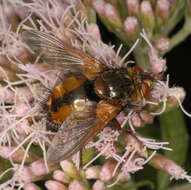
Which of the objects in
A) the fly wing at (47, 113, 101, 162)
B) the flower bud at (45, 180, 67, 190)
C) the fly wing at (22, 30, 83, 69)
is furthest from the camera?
the flower bud at (45, 180, 67, 190)

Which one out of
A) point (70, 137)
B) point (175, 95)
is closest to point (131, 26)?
point (175, 95)

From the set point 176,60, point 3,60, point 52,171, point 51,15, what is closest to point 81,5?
point 51,15

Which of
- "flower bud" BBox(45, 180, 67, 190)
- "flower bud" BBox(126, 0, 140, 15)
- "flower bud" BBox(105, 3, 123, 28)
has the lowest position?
"flower bud" BBox(45, 180, 67, 190)

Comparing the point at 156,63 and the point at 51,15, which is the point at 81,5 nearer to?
the point at 51,15

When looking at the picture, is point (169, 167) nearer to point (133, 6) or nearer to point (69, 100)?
point (69, 100)

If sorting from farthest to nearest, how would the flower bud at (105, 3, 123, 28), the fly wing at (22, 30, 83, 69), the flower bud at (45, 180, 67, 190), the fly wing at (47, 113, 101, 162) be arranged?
the flower bud at (105, 3, 123, 28), the flower bud at (45, 180, 67, 190), the fly wing at (22, 30, 83, 69), the fly wing at (47, 113, 101, 162)

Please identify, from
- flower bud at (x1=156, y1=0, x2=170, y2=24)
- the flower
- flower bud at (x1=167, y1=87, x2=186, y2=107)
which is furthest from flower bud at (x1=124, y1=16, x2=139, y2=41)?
flower bud at (x1=167, y1=87, x2=186, y2=107)

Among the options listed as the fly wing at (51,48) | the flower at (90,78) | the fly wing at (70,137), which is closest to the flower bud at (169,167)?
the flower at (90,78)

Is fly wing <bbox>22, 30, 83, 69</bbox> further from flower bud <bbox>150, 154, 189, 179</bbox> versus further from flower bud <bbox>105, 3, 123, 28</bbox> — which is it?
Answer: flower bud <bbox>150, 154, 189, 179</bbox>
